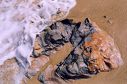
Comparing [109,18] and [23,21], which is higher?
[109,18]

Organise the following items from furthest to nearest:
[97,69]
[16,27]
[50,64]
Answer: [16,27]
[50,64]
[97,69]

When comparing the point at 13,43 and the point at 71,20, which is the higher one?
the point at 71,20

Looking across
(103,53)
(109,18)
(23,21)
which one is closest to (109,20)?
(109,18)

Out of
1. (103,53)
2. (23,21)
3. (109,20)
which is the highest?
(109,20)

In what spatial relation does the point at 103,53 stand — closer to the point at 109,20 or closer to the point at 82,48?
the point at 82,48

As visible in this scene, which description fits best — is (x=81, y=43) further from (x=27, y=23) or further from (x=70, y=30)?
(x=27, y=23)

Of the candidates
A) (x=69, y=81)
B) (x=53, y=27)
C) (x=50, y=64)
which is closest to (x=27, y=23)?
(x=53, y=27)

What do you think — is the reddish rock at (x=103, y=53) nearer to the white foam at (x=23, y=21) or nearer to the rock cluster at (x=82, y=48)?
the rock cluster at (x=82, y=48)
